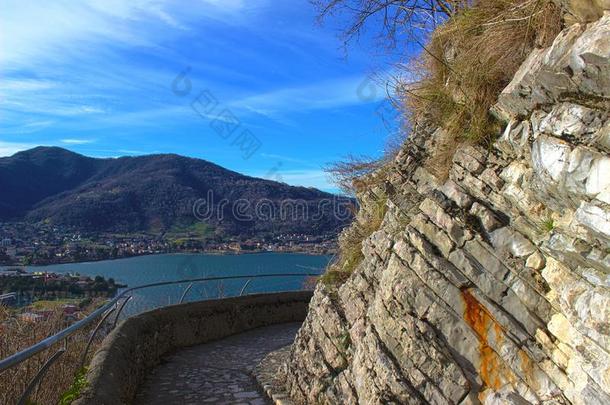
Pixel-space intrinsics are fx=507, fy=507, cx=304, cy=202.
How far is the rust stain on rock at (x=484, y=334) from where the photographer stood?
161 inches

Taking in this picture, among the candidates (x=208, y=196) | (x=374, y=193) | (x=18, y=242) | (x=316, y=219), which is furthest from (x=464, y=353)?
(x=208, y=196)

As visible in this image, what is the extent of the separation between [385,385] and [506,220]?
6.19ft

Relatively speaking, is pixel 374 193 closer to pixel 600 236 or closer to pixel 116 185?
pixel 600 236

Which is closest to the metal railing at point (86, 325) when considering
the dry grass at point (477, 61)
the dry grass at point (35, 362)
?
the dry grass at point (35, 362)

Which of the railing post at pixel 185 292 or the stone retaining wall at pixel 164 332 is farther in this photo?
the railing post at pixel 185 292

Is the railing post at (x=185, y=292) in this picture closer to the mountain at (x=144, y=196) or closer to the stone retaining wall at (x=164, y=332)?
the stone retaining wall at (x=164, y=332)

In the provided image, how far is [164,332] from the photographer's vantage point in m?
9.84

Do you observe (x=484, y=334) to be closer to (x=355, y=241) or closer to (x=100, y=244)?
(x=355, y=241)

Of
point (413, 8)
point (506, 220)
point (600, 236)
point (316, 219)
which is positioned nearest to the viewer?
point (600, 236)

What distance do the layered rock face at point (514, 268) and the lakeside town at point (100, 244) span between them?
18950 mm

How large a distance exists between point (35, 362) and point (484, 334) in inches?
209

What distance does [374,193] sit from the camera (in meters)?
7.59

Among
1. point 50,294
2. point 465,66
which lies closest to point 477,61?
point 465,66

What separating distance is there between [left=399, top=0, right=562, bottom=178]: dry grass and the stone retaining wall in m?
4.41
